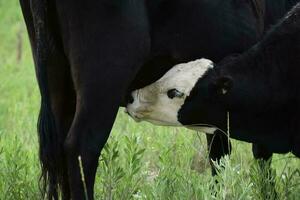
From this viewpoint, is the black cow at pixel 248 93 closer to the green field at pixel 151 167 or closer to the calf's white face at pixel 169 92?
the calf's white face at pixel 169 92

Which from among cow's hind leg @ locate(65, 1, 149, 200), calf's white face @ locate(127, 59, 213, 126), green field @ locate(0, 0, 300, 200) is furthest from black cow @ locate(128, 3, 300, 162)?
cow's hind leg @ locate(65, 1, 149, 200)

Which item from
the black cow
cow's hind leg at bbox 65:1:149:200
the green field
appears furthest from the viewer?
the black cow

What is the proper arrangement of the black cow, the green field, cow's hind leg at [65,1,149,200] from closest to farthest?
cow's hind leg at [65,1,149,200] < the green field < the black cow

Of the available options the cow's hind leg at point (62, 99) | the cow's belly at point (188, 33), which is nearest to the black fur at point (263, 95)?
the cow's belly at point (188, 33)

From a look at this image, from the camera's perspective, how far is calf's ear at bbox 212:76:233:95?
5246 millimetres

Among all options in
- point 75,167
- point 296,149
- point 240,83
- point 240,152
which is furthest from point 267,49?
point 240,152

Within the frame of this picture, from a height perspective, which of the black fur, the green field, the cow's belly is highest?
the cow's belly

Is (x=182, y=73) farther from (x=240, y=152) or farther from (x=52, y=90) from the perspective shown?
(x=240, y=152)

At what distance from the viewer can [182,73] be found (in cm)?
525

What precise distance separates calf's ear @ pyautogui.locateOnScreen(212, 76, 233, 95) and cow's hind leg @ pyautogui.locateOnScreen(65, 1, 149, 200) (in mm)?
516

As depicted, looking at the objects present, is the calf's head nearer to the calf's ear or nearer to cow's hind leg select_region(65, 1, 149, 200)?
the calf's ear

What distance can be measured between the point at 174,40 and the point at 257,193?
1153 millimetres

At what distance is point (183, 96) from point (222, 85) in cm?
24

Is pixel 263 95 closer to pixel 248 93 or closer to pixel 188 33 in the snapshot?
pixel 248 93
